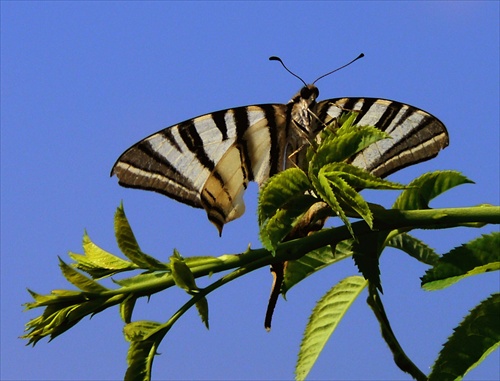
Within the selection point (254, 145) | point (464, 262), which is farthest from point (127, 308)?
point (254, 145)

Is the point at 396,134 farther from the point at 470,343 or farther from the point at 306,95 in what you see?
the point at 470,343

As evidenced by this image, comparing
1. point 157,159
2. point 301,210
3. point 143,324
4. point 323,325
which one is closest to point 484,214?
point 301,210

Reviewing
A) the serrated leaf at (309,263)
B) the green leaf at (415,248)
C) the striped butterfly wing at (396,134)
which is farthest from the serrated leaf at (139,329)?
the striped butterfly wing at (396,134)

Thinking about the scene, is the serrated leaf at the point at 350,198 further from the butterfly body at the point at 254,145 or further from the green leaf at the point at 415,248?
the butterfly body at the point at 254,145

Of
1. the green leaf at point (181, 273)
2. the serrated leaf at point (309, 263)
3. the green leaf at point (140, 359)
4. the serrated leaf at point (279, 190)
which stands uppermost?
the serrated leaf at point (279, 190)

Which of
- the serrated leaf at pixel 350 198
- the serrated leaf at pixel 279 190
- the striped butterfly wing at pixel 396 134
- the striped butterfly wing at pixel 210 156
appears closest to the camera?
the serrated leaf at pixel 350 198

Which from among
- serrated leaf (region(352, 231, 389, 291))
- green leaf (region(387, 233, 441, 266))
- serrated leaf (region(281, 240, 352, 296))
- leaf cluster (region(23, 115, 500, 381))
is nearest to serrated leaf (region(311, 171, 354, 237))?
leaf cluster (region(23, 115, 500, 381))

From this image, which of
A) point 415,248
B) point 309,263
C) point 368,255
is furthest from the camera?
point 415,248
